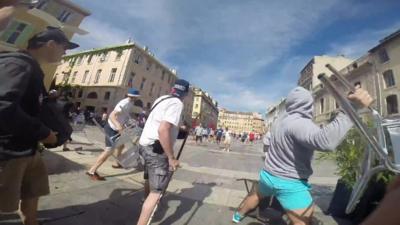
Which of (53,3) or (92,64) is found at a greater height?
(92,64)

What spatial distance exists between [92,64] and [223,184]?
1538 inches

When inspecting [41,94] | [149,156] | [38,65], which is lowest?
[149,156]

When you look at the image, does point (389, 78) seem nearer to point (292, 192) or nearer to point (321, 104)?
point (321, 104)

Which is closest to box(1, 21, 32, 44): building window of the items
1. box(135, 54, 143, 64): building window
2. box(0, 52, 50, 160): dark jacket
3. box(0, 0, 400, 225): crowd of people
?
box(0, 0, 400, 225): crowd of people

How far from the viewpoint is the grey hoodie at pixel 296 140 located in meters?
2.31

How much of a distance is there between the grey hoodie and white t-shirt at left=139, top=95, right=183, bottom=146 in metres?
1.11

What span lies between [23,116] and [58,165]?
13.0 feet

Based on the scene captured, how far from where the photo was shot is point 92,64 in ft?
131

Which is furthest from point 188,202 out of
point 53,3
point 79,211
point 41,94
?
point 53,3

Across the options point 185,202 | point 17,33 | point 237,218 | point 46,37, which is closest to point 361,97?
point 46,37

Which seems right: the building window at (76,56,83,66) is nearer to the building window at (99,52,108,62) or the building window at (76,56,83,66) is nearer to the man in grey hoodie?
the building window at (99,52,108,62)

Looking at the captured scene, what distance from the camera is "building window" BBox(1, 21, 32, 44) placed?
242 centimetres

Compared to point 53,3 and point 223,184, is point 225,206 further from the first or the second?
point 53,3

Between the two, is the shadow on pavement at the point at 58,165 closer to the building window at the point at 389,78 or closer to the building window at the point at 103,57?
the building window at the point at 389,78
